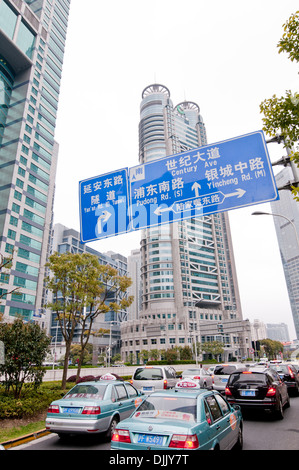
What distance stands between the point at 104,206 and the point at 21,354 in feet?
20.2

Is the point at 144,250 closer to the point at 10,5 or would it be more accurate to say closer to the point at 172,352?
the point at 172,352

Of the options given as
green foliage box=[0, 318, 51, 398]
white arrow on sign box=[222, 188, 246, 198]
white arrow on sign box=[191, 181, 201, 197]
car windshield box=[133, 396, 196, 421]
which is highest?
white arrow on sign box=[191, 181, 201, 197]

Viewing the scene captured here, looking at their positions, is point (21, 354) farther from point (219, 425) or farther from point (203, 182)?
point (203, 182)

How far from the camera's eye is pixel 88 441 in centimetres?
739

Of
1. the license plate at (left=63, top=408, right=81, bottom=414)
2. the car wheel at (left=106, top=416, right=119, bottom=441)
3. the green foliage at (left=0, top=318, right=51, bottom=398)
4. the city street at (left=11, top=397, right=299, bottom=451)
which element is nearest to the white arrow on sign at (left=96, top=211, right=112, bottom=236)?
the green foliage at (left=0, top=318, right=51, bottom=398)

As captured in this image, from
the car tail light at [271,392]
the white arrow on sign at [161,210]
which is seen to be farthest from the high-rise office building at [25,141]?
the car tail light at [271,392]

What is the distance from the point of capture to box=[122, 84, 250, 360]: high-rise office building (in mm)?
91188

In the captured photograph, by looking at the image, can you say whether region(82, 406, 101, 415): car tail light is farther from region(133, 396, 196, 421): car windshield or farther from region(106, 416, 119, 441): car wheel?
region(133, 396, 196, 421): car windshield

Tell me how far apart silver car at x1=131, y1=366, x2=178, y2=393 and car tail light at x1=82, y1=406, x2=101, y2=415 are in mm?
5556

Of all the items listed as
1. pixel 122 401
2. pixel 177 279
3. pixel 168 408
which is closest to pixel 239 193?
pixel 168 408

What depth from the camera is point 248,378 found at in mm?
9711

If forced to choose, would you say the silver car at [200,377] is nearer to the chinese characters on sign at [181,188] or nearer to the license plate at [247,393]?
the license plate at [247,393]
